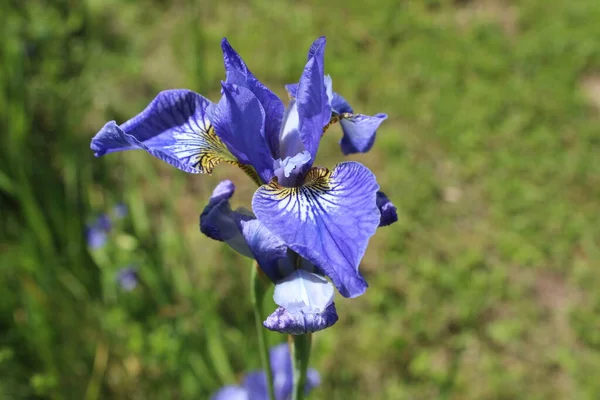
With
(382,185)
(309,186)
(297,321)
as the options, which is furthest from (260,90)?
(382,185)

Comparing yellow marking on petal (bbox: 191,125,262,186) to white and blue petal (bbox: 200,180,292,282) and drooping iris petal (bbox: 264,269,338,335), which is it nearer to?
white and blue petal (bbox: 200,180,292,282)

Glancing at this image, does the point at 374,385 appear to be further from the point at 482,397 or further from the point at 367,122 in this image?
the point at 367,122

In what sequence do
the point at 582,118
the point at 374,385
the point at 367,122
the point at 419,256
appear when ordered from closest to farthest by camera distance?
the point at 367,122, the point at 374,385, the point at 419,256, the point at 582,118

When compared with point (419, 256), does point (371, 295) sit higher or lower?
lower

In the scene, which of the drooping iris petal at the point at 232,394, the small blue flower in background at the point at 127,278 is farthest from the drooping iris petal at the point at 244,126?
the small blue flower in background at the point at 127,278

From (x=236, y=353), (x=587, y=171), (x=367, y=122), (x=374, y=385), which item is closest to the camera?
(x=367, y=122)

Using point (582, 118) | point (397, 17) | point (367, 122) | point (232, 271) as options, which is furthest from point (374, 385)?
point (397, 17)

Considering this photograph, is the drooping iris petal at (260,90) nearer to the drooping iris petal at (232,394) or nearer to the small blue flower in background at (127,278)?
the drooping iris petal at (232,394)

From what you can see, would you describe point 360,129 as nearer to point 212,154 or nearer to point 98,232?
point 212,154

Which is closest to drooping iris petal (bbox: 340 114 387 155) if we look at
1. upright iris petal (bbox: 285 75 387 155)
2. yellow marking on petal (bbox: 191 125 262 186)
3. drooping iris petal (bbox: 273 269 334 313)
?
upright iris petal (bbox: 285 75 387 155)
